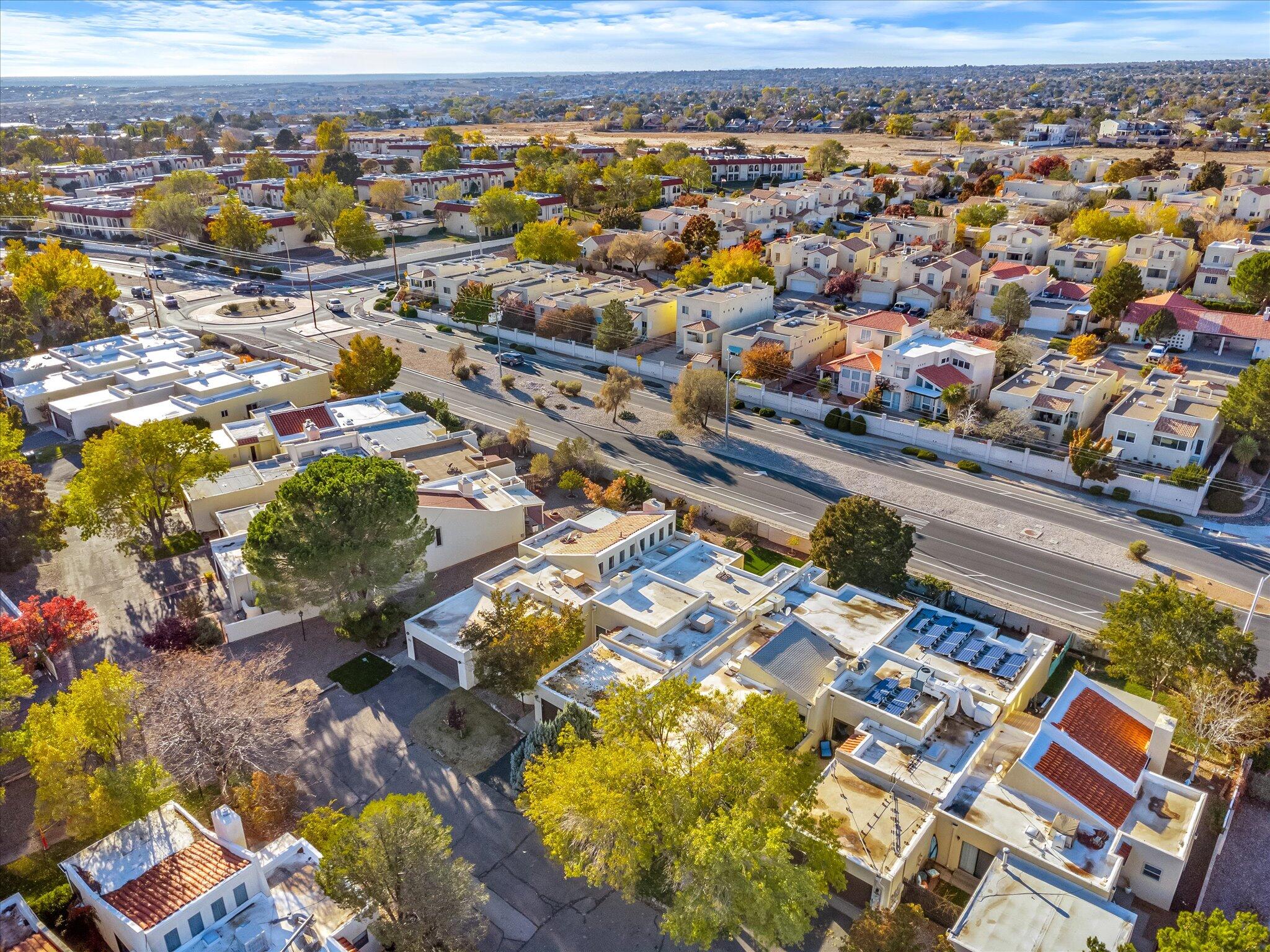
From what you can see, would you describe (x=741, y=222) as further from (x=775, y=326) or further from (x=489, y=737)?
(x=489, y=737)

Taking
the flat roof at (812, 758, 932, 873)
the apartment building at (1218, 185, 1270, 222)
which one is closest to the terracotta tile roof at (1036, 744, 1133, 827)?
the flat roof at (812, 758, 932, 873)

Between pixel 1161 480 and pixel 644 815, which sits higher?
pixel 644 815

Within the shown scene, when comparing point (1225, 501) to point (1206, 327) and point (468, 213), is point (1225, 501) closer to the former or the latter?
point (1206, 327)

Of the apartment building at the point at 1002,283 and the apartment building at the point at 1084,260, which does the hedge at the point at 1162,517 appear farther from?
the apartment building at the point at 1084,260

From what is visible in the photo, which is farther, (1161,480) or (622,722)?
(1161,480)

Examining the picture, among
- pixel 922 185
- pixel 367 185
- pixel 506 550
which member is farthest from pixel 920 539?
pixel 367 185

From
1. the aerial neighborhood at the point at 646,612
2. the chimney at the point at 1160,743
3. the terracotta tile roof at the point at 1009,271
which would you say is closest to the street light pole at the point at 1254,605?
the aerial neighborhood at the point at 646,612

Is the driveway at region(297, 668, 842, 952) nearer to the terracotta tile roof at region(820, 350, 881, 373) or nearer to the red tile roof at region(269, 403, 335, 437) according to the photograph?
the red tile roof at region(269, 403, 335, 437)
